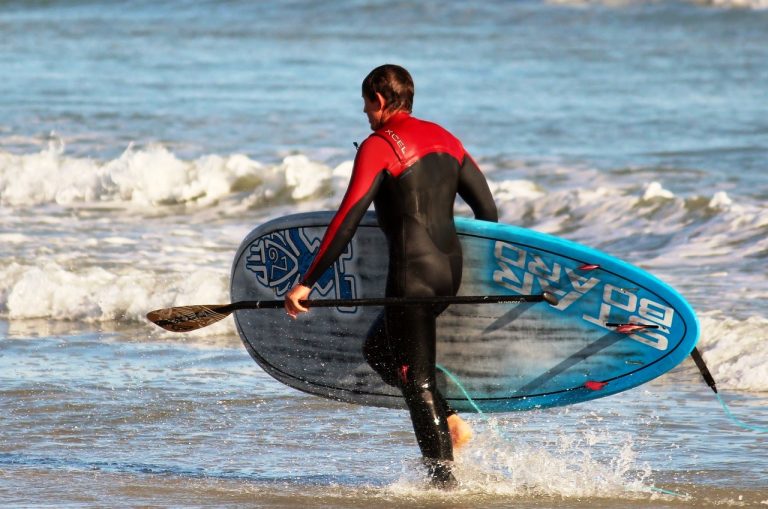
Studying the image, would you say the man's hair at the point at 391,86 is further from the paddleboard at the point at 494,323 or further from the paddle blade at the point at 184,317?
the paddle blade at the point at 184,317

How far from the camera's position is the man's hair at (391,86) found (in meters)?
4.47

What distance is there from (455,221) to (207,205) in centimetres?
794

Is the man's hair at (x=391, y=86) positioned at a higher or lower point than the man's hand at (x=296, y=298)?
higher

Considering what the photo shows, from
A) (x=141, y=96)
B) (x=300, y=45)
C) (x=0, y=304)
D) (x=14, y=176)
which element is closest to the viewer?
(x=0, y=304)

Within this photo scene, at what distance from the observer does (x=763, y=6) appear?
2844 cm

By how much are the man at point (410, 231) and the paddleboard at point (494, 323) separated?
367mm

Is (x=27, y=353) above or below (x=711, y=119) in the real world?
below

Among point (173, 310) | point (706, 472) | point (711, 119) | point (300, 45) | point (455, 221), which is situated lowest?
point (706, 472)

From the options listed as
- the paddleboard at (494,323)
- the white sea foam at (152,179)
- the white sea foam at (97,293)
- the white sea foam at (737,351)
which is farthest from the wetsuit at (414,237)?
the white sea foam at (152,179)

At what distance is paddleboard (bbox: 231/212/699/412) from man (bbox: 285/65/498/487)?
367 millimetres

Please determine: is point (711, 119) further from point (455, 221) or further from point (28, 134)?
point (455, 221)

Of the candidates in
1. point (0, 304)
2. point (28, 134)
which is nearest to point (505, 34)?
point (28, 134)

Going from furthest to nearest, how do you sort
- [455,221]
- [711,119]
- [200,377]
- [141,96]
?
[141,96]
[711,119]
[200,377]
[455,221]

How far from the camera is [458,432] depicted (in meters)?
4.86
